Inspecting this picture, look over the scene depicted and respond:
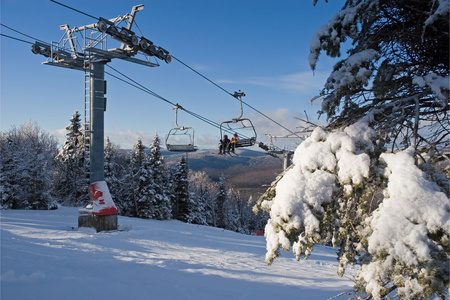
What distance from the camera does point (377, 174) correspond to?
3.14 metres

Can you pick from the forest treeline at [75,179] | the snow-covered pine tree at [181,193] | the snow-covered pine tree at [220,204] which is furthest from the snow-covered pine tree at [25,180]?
the snow-covered pine tree at [220,204]

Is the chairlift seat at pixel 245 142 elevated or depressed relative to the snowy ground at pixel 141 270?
elevated

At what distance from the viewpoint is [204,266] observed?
9.05m

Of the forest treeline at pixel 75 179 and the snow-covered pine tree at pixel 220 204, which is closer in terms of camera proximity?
A: the forest treeline at pixel 75 179

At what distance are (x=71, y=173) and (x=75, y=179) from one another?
3.16ft

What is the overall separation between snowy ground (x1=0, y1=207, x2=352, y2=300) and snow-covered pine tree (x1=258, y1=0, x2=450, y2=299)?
4.12m

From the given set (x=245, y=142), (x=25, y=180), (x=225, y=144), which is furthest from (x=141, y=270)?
(x=25, y=180)

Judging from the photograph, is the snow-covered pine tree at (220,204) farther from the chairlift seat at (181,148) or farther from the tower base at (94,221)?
the tower base at (94,221)

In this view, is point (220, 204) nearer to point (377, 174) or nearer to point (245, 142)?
point (245, 142)

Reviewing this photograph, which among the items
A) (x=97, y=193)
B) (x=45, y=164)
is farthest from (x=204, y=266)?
(x=45, y=164)

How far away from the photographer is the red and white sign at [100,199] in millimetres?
12914

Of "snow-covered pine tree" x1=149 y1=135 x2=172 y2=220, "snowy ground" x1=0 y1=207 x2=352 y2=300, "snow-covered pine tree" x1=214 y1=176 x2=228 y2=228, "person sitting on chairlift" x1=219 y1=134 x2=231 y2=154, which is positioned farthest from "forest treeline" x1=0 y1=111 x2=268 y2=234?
"snowy ground" x1=0 y1=207 x2=352 y2=300

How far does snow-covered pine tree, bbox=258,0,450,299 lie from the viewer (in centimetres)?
264

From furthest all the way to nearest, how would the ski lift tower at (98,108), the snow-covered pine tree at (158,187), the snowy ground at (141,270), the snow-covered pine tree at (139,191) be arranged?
1. the snow-covered pine tree at (158,187)
2. the snow-covered pine tree at (139,191)
3. the ski lift tower at (98,108)
4. the snowy ground at (141,270)
